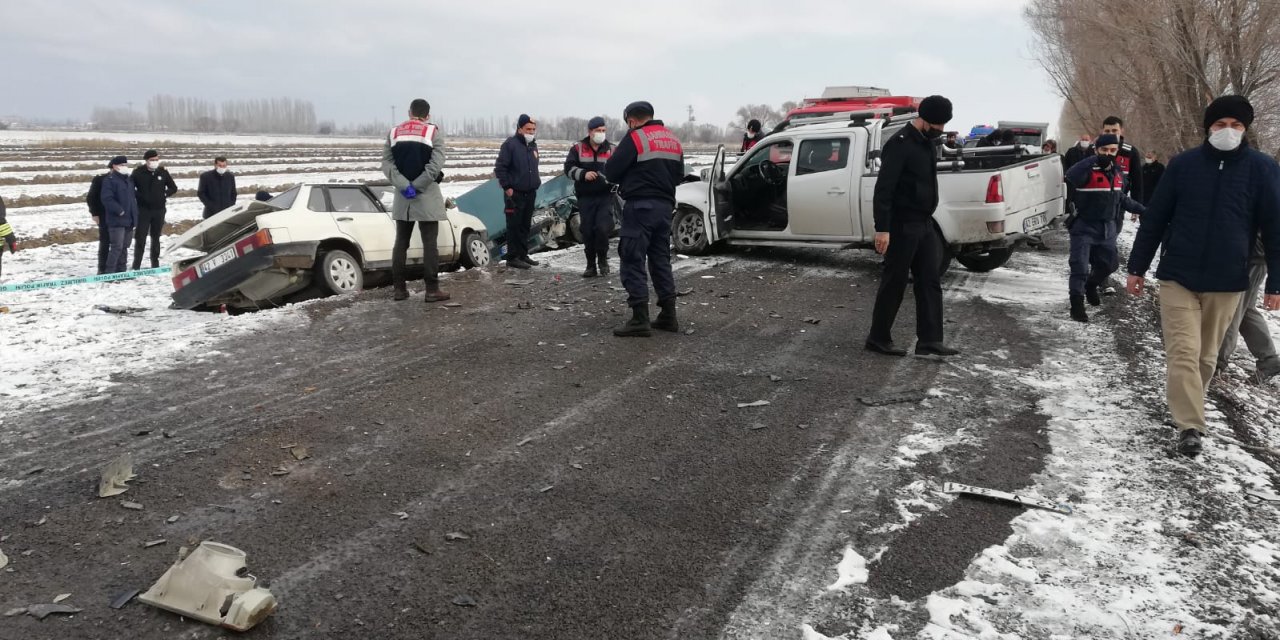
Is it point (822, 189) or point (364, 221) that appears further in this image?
point (822, 189)

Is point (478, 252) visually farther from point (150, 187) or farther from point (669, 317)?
point (150, 187)

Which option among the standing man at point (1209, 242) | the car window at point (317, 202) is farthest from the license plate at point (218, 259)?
the standing man at point (1209, 242)

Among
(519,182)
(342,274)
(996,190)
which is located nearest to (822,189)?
(996,190)

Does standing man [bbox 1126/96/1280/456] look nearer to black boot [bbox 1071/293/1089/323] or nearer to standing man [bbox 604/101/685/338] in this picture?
black boot [bbox 1071/293/1089/323]

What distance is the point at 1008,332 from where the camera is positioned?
24.1 ft

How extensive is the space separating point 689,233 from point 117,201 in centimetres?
805

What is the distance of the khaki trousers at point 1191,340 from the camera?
4602mm

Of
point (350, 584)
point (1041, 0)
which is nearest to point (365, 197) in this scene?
point (350, 584)

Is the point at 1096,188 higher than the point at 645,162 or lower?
lower

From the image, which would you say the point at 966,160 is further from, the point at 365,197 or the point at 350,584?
the point at 350,584

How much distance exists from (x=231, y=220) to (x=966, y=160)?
834 cm

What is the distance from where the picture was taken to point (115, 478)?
4.05m

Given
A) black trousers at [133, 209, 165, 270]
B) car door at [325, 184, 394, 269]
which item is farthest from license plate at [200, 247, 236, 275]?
black trousers at [133, 209, 165, 270]

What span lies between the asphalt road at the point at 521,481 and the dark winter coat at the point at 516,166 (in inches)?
147
